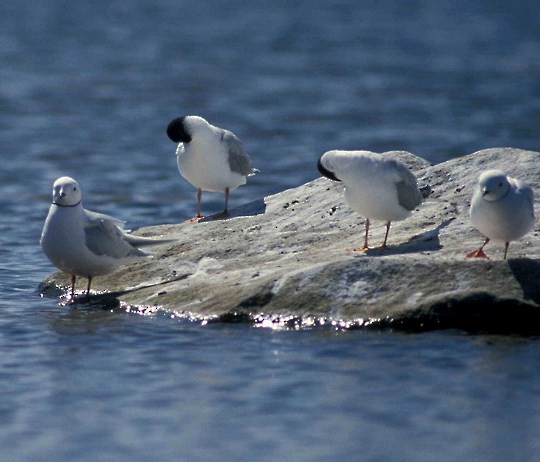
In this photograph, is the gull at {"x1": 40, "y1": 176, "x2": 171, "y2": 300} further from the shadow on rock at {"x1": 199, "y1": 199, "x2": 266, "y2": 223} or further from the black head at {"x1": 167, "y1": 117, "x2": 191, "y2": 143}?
the black head at {"x1": 167, "y1": 117, "x2": 191, "y2": 143}

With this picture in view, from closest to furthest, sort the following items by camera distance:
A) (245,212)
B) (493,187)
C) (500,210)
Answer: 1. (500,210)
2. (493,187)
3. (245,212)

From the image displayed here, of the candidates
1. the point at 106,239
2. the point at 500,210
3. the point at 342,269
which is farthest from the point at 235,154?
the point at 500,210

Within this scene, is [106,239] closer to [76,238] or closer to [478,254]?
[76,238]

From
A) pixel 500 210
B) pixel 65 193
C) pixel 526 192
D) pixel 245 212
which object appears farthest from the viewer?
pixel 245 212

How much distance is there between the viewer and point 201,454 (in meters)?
7.20

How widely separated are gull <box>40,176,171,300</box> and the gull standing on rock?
2.26 m

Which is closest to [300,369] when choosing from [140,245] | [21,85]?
[140,245]

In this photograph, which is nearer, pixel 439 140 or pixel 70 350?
pixel 70 350

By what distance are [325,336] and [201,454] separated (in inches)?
88.6

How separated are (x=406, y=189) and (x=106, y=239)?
2.44 metres

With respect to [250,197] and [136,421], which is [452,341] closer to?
[136,421]

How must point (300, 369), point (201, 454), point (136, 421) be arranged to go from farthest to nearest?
point (300, 369) < point (136, 421) < point (201, 454)

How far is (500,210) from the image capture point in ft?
31.0

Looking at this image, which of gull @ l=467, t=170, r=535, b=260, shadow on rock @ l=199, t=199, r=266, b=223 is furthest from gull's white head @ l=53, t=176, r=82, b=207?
gull @ l=467, t=170, r=535, b=260
